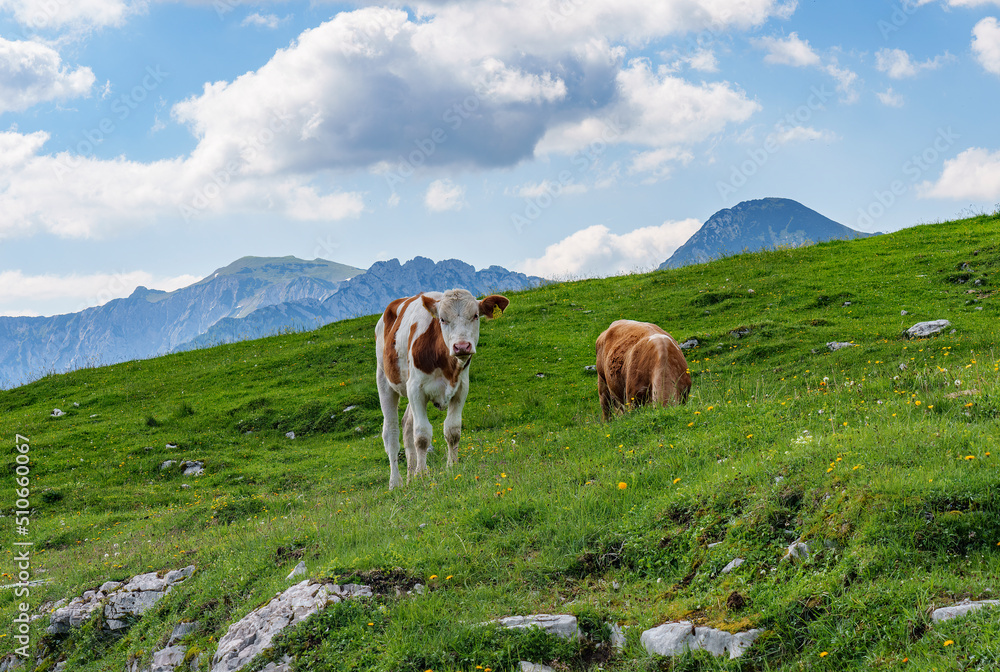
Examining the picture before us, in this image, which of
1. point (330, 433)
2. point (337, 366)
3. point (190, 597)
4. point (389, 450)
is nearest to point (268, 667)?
point (190, 597)

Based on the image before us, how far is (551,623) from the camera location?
5199 mm

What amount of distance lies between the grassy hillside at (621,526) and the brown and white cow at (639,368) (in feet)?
2.70

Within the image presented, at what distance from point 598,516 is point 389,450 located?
267 inches

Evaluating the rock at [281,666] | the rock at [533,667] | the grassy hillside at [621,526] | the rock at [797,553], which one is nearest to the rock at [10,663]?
the grassy hillside at [621,526]

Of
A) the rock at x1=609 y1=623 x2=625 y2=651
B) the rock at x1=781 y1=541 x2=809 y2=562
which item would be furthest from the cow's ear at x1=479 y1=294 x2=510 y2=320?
the rock at x1=609 y1=623 x2=625 y2=651

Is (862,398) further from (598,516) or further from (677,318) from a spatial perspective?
(677,318)

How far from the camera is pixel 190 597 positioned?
24.3ft

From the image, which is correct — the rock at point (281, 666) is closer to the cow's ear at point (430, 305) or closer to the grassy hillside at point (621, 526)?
the grassy hillside at point (621, 526)

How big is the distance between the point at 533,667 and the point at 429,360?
702 centimetres

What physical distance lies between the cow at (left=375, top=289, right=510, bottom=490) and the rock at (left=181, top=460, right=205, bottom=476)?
22.6ft

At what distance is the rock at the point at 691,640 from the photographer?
15.3ft

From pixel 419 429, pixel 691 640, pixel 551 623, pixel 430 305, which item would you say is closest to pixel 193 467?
pixel 419 429

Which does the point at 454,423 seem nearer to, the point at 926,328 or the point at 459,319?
the point at 459,319

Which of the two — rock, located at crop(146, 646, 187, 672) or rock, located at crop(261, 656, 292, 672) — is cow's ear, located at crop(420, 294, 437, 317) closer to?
rock, located at crop(146, 646, 187, 672)
